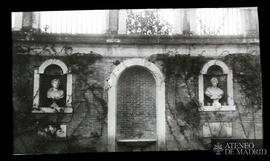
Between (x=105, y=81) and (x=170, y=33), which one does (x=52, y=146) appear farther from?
(x=170, y=33)

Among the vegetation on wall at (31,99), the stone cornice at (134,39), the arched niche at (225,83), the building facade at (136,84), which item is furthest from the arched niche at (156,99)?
the arched niche at (225,83)

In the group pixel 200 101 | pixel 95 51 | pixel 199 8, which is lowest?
pixel 200 101

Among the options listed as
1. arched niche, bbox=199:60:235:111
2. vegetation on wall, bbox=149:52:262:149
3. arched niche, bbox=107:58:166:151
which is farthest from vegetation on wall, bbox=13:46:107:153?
arched niche, bbox=199:60:235:111

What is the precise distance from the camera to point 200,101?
5.90m

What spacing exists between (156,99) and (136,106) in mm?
393

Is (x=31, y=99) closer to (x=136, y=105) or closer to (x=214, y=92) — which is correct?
(x=136, y=105)

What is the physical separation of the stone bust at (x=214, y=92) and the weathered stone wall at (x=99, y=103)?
22cm

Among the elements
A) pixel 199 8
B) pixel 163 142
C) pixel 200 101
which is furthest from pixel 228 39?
pixel 163 142

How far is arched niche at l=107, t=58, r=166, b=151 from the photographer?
230 inches

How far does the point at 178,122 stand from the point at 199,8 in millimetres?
2131

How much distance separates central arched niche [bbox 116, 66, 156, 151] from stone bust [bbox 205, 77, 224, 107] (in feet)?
3.34

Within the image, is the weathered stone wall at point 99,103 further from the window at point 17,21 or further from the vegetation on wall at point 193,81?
the window at point 17,21

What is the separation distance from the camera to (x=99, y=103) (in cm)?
592

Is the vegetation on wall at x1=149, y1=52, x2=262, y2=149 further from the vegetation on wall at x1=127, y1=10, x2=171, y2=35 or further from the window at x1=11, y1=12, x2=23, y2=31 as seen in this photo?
the window at x1=11, y1=12, x2=23, y2=31
